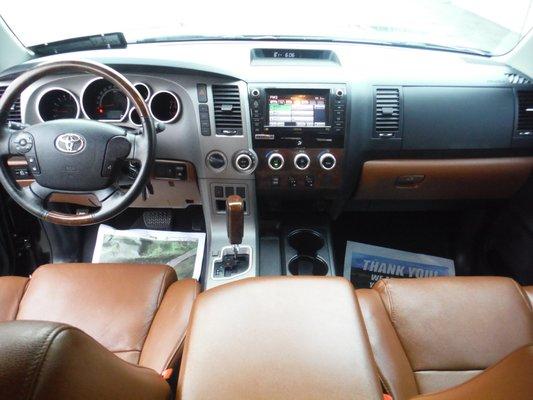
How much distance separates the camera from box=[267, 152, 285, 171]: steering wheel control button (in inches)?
62.9

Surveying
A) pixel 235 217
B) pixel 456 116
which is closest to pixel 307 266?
pixel 235 217

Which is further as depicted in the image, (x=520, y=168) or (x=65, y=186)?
(x=520, y=168)

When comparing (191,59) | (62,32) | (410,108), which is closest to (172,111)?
(191,59)

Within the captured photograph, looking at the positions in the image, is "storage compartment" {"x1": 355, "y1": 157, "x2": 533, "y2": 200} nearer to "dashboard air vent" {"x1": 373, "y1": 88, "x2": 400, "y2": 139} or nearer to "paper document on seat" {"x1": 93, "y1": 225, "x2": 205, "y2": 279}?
"dashboard air vent" {"x1": 373, "y1": 88, "x2": 400, "y2": 139}

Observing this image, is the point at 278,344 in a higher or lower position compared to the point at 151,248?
higher

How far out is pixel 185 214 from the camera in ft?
6.91

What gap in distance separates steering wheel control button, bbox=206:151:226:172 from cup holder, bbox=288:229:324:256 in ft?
1.78

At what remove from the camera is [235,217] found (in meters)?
1.52

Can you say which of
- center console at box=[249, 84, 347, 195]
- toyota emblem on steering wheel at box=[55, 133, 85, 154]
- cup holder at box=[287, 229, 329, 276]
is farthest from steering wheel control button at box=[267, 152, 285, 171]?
toyota emblem on steering wheel at box=[55, 133, 85, 154]

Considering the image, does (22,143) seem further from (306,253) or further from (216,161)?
(306,253)

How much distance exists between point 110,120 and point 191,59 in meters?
0.37

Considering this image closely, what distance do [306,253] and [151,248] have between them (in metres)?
0.71

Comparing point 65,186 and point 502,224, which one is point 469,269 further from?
point 65,186

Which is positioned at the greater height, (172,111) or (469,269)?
(172,111)
